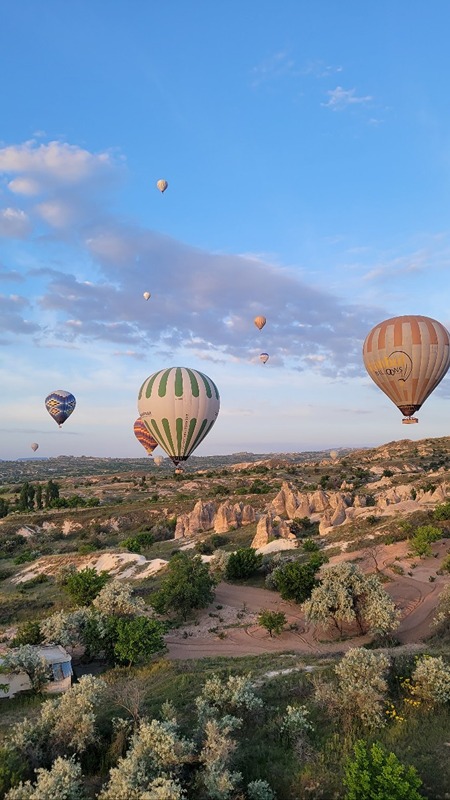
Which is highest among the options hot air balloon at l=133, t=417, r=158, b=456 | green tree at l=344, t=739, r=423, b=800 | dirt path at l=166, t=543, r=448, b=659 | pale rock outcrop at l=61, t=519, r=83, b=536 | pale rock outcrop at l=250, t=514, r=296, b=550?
hot air balloon at l=133, t=417, r=158, b=456

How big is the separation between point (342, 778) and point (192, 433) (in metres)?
41.5

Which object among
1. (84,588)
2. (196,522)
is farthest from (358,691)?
(196,522)

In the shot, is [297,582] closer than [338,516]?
Yes

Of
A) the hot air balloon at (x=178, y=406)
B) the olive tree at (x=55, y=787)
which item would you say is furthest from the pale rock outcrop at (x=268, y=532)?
the olive tree at (x=55, y=787)

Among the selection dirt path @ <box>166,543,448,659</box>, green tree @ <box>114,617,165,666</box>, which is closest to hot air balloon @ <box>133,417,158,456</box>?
dirt path @ <box>166,543,448,659</box>

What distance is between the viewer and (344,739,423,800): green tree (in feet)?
29.3

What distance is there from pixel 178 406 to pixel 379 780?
135 ft

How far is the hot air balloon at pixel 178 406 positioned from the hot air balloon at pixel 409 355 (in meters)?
16.3

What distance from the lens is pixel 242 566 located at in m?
32.1

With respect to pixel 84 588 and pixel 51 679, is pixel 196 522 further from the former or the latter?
pixel 51 679

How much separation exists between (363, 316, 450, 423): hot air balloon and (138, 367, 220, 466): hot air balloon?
16.3 m

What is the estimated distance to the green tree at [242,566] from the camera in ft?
105

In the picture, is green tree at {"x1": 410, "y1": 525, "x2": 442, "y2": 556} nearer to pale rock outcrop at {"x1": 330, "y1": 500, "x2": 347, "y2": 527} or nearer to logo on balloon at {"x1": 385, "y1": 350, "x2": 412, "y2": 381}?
pale rock outcrop at {"x1": 330, "y1": 500, "x2": 347, "y2": 527}

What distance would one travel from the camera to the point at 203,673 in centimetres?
1662
